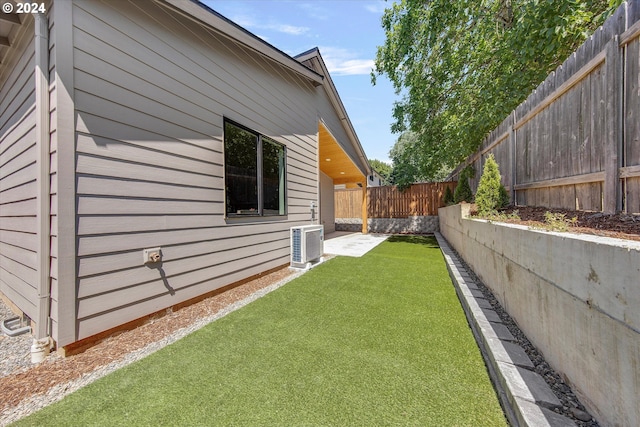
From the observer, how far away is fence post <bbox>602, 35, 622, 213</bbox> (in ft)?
6.41

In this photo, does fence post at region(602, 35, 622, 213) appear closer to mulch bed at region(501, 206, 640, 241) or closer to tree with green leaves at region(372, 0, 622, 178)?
mulch bed at region(501, 206, 640, 241)

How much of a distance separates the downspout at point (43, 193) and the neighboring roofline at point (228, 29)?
1.23m

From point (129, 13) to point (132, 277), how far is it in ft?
8.59

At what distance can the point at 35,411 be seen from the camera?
150 cm

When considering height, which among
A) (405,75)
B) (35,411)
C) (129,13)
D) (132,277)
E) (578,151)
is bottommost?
(35,411)

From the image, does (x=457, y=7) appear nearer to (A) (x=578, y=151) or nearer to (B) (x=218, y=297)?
(A) (x=578, y=151)

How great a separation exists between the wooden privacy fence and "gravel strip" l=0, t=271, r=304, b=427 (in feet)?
31.7

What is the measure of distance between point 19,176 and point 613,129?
5551 millimetres

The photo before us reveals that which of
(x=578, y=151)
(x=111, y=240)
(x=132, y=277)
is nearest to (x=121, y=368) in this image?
(x=132, y=277)

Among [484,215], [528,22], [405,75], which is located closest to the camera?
[484,215]

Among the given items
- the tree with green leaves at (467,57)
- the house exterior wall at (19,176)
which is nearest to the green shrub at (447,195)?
the tree with green leaves at (467,57)

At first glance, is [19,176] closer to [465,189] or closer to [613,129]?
[613,129]

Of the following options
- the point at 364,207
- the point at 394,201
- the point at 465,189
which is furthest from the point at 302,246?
the point at 394,201

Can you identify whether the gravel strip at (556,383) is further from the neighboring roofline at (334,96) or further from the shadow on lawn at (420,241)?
the neighboring roofline at (334,96)
